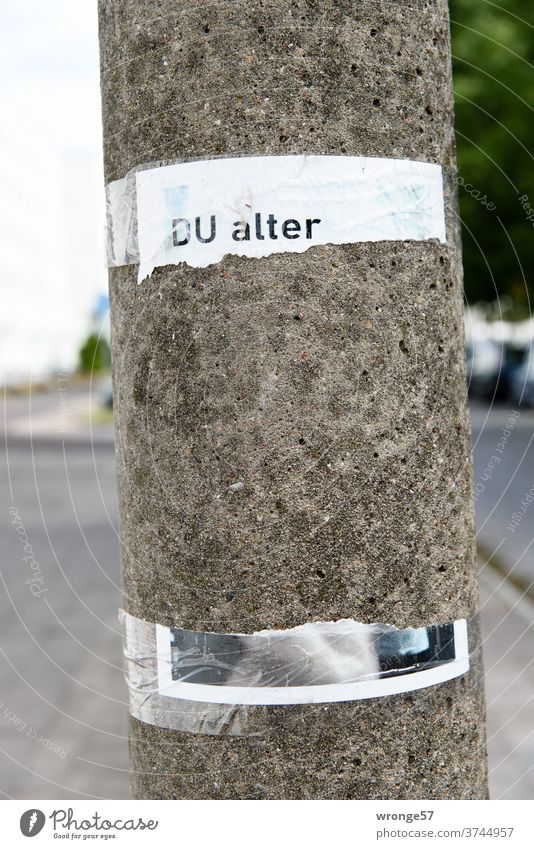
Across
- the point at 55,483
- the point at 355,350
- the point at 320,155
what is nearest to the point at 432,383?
the point at 355,350

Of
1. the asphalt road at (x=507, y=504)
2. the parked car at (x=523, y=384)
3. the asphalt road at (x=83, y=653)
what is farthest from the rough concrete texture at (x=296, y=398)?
the parked car at (x=523, y=384)

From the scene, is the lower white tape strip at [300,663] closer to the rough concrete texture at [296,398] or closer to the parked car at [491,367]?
the rough concrete texture at [296,398]

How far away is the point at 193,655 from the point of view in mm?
1752

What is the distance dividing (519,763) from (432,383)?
13.5ft

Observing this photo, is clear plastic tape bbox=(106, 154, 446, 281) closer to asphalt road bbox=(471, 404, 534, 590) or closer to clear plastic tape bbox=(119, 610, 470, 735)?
clear plastic tape bbox=(119, 610, 470, 735)

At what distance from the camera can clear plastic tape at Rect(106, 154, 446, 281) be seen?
166 centimetres

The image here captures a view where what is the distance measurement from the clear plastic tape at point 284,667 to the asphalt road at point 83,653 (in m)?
1.53

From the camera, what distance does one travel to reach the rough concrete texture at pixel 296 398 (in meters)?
1.65

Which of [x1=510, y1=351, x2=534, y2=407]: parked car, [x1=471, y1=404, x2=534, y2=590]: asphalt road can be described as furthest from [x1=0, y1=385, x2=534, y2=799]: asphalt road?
[x1=510, y1=351, x2=534, y2=407]: parked car

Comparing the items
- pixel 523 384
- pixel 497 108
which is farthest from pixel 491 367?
pixel 497 108

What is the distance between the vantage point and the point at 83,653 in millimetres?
7156

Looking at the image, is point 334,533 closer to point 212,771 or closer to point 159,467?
point 159,467

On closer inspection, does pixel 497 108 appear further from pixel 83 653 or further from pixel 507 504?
pixel 83 653

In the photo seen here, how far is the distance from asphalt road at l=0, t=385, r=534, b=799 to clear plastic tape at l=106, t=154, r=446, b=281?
1.48m
